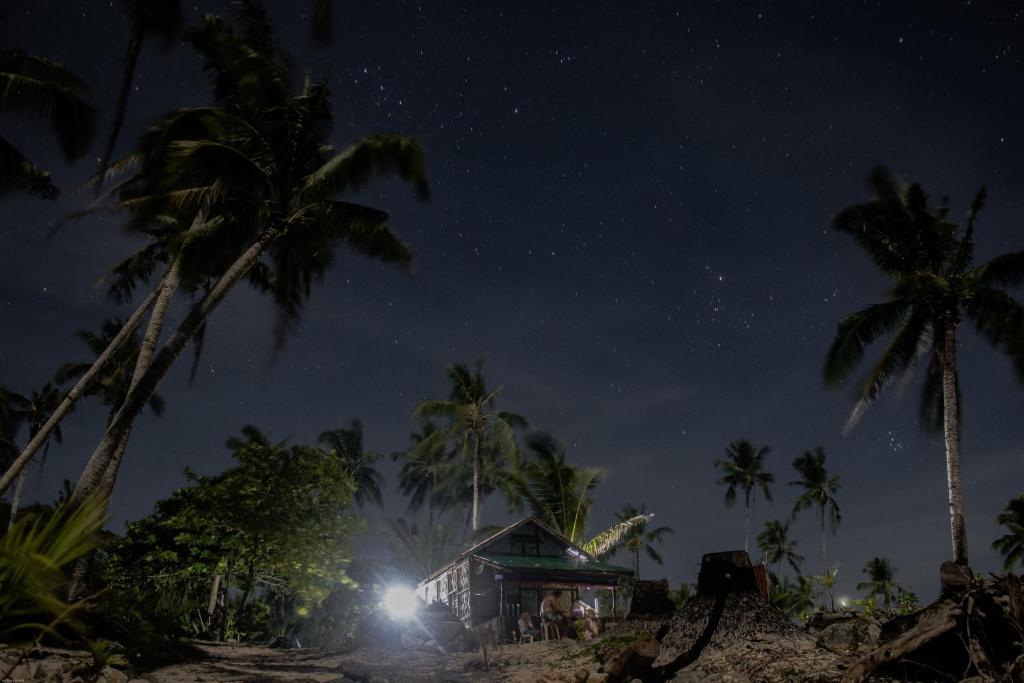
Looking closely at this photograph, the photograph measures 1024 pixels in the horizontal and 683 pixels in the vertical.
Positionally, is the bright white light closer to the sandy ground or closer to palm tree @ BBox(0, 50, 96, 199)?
the sandy ground

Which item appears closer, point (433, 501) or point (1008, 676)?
point (1008, 676)

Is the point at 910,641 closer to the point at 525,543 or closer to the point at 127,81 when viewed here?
the point at 127,81

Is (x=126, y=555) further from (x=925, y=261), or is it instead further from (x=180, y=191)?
(x=925, y=261)

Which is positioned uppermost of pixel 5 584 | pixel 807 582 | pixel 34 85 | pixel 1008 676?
pixel 34 85

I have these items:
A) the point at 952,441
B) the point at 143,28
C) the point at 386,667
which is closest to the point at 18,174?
the point at 143,28

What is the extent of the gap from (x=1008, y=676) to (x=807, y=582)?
51845 millimetres

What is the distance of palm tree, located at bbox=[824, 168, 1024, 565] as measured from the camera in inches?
690

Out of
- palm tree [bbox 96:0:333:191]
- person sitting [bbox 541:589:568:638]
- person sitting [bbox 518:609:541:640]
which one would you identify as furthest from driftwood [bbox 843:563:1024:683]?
person sitting [bbox 518:609:541:640]

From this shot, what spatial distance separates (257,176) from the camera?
1409cm

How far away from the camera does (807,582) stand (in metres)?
49.2

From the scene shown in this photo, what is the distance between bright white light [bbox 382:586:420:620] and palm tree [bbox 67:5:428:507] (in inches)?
442

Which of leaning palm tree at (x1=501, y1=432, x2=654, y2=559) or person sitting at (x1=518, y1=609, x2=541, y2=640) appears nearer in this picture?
person sitting at (x1=518, y1=609, x2=541, y2=640)

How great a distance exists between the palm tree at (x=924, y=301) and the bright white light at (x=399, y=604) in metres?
15.8

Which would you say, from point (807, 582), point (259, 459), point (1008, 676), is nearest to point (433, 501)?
point (259, 459)
